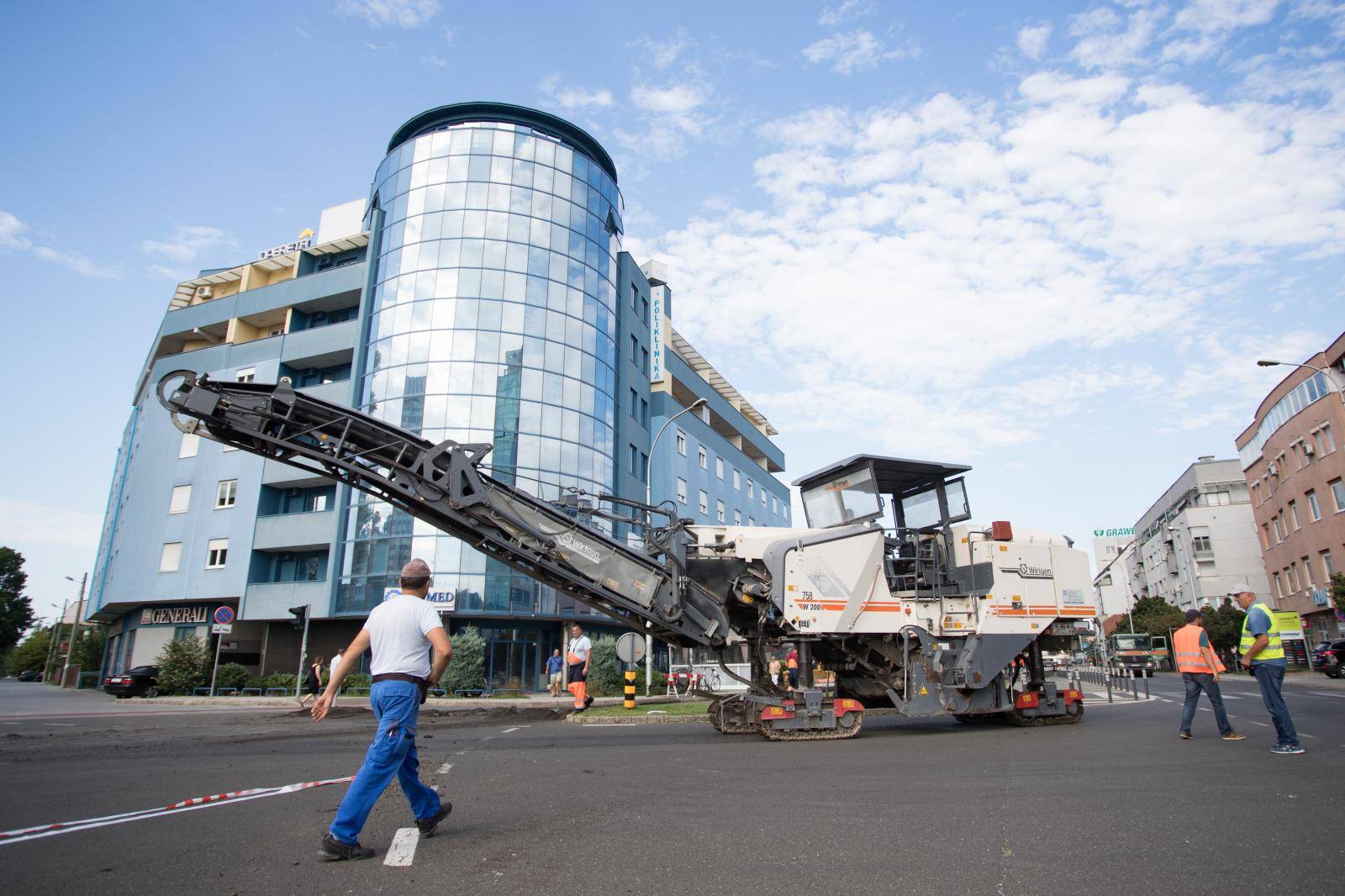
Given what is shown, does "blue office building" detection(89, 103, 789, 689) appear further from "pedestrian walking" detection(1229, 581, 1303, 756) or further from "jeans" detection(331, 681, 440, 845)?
"jeans" detection(331, 681, 440, 845)

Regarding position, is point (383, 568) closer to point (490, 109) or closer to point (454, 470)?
point (490, 109)

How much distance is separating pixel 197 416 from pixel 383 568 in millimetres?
23141

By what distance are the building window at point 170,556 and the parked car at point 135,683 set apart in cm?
658

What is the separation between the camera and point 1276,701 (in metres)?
7.88

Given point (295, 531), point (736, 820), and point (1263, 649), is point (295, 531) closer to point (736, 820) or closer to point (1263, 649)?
point (736, 820)

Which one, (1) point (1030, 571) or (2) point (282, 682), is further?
(2) point (282, 682)

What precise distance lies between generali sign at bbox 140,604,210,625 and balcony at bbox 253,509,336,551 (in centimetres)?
484

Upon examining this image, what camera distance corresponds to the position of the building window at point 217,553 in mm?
35438

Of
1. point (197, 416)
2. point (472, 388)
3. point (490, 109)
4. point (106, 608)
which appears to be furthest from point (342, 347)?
point (197, 416)

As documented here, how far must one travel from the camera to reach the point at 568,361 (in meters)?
34.2

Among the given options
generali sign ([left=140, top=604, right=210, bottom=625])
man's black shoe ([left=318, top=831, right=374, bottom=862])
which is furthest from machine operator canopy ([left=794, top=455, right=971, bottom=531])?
generali sign ([left=140, top=604, right=210, bottom=625])

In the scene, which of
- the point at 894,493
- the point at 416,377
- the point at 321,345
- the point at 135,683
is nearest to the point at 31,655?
the point at 135,683

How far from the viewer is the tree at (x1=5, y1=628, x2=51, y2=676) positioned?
10425 cm

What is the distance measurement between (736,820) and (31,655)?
13706 centimetres
